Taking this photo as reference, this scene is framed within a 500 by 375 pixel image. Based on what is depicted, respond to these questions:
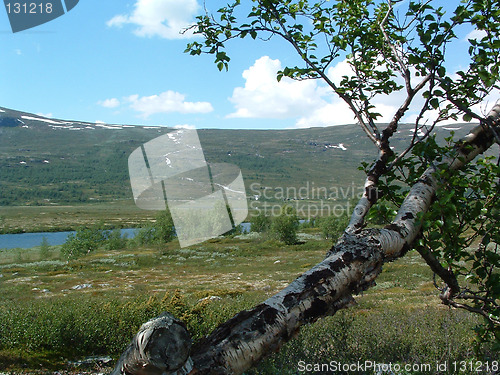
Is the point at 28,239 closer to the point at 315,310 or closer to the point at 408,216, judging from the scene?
the point at 408,216

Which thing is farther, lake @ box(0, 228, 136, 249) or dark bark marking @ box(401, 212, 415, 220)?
lake @ box(0, 228, 136, 249)

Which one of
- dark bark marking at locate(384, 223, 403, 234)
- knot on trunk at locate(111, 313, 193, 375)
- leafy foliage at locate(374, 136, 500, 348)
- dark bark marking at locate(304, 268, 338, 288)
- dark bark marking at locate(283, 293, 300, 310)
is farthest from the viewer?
leafy foliage at locate(374, 136, 500, 348)

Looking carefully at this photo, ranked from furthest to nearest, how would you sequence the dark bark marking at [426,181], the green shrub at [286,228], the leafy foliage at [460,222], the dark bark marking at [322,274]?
the green shrub at [286,228] → the dark bark marking at [426,181] → the leafy foliage at [460,222] → the dark bark marking at [322,274]

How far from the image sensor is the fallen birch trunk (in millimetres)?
1740

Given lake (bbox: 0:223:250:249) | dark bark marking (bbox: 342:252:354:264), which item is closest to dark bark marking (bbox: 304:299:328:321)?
dark bark marking (bbox: 342:252:354:264)

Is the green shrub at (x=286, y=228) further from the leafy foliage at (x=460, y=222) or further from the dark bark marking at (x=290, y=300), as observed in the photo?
the dark bark marking at (x=290, y=300)

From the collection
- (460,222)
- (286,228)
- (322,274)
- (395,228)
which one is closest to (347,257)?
(322,274)

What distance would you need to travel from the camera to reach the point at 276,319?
6.79 feet

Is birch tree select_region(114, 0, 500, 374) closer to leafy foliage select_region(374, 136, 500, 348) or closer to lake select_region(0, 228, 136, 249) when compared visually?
leafy foliage select_region(374, 136, 500, 348)

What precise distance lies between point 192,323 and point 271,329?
26.2 feet

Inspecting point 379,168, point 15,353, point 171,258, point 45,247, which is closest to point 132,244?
point 45,247

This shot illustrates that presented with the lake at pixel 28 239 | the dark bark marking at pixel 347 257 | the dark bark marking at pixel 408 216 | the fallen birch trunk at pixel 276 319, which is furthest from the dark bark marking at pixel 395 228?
the lake at pixel 28 239

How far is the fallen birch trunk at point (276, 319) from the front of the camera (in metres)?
1.74

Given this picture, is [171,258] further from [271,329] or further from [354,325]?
[271,329]
